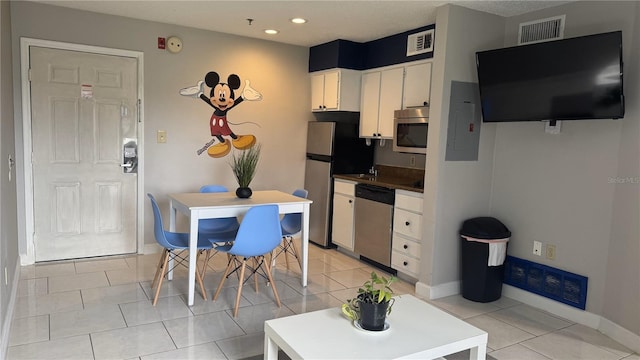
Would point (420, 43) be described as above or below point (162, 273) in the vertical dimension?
above

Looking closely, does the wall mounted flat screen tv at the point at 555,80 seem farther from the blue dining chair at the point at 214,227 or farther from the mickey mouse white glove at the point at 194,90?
the mickey mouse white glove at the point at 194,90

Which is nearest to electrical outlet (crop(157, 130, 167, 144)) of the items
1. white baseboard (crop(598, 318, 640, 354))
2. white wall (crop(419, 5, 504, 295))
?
white wall (crop(419, 5, 504, 295))

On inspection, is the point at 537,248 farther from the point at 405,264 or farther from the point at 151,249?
the point at 151,249

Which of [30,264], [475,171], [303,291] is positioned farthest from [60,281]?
[475,171]

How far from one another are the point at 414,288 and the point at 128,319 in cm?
237

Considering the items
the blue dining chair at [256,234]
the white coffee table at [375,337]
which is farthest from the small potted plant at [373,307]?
the blue dining chair at [256,234]

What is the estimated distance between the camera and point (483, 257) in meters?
3.60

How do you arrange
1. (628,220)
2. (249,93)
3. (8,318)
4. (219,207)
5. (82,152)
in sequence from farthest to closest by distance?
(249,93)
(82,152)
(219,207)
(628,220)
(8,318)

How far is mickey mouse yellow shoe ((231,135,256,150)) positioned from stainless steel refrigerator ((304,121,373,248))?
2.39 ft

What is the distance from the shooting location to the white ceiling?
11.7 feet

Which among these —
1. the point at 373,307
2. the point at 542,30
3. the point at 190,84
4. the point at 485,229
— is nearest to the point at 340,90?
the point at 190,84

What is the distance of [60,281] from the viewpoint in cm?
377

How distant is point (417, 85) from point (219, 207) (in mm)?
2183

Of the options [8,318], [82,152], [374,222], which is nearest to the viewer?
[8,318]
